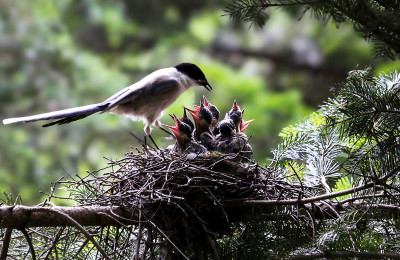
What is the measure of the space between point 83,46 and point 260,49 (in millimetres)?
1686

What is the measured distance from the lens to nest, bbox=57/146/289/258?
1148 mm

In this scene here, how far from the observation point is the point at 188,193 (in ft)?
4.16

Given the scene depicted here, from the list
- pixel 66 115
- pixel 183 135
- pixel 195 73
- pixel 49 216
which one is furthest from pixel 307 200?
pixel 195 73

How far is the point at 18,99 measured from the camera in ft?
13.3

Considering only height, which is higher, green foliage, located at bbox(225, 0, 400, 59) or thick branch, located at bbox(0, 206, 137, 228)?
green foliage, located at bbox(225, 0, 400, 59)

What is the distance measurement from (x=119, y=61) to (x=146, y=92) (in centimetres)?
264

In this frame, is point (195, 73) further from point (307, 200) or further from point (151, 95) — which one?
point (307, 200)

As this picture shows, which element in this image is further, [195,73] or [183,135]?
[195,73]

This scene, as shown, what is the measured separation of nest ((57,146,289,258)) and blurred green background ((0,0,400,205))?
218 centimetres

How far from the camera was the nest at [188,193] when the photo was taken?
1148 millimetres

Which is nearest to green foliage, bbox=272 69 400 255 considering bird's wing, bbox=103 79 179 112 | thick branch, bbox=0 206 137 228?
thick branch, bbox=0 206 137 228

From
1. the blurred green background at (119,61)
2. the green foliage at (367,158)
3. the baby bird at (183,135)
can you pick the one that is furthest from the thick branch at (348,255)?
the blurred green background at (119,61)

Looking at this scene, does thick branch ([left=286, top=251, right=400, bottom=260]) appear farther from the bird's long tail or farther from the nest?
the bird's long tail

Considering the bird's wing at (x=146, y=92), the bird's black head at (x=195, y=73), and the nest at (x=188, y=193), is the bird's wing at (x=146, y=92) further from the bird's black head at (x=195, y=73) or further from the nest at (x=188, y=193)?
the nest at (x=188, y=193)
